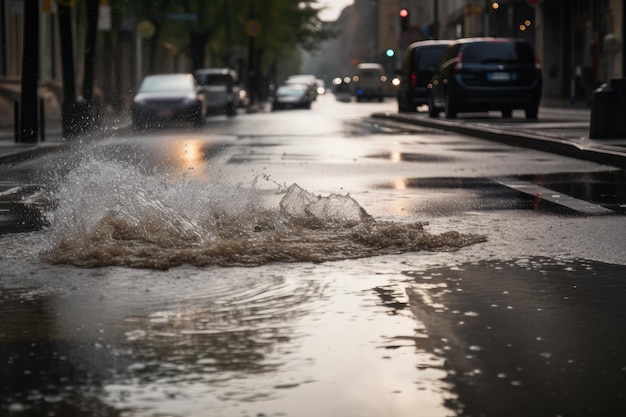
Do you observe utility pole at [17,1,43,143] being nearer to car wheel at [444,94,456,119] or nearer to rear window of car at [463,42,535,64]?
rear window of car at [463,42,535,64]

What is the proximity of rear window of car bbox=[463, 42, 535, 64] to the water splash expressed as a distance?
22.9m

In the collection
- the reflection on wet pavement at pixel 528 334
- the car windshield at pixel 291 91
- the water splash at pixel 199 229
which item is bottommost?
the reflection on wet pavement at pixel 528 334

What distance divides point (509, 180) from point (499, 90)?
1741 centimetres

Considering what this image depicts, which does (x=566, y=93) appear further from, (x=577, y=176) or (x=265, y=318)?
(x=265, y=318)

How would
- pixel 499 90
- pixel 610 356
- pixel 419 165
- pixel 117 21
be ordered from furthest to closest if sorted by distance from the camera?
1. pixel 117 21
2. pixel 499 90
3. pixel 419 165
4. pixel 610 356

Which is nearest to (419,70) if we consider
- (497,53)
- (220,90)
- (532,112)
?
(532,112)

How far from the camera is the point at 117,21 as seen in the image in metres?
57.9

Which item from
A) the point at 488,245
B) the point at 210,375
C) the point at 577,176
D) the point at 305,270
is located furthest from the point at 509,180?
the point at 210,375

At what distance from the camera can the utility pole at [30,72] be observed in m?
25.8

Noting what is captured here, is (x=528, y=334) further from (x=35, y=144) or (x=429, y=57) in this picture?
(x=429, y=57)

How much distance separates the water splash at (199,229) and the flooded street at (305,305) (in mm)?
20

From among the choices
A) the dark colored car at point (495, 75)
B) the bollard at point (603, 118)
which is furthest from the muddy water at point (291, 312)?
the dark colored car at point (495, 75)

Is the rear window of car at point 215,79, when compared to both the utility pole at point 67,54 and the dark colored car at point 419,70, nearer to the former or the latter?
the dark colored car at point 419,70

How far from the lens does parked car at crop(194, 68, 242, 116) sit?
175 feet
